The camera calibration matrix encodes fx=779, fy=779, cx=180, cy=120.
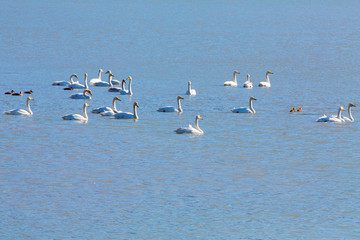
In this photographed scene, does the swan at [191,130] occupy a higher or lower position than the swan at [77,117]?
lower

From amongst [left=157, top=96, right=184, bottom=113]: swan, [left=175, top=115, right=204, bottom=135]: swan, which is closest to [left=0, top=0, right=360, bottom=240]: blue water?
[left=175, top=115, right=204, bottom=135]: swan

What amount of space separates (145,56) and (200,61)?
528 centimetres

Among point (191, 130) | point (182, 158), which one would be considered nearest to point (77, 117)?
point (191, 130)

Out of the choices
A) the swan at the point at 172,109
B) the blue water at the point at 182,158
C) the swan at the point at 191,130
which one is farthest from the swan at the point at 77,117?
the swan at the point at 191,130

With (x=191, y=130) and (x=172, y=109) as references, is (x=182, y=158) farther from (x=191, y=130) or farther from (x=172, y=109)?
(x=172, y=109)

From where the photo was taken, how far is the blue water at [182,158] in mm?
19219

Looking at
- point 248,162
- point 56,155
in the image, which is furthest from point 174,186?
point 56,155

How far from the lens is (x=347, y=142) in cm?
3022

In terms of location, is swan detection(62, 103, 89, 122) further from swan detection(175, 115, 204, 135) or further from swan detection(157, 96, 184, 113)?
swan detection(175, 115, 204, 135)

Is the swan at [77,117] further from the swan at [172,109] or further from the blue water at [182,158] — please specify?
the swan at [172,109]

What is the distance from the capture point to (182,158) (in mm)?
26734

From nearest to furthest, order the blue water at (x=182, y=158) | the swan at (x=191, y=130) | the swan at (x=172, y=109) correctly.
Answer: the blue water at (x=182, y=158) < the swan at (x=191, y=130) < the swan at (x=172, y=109)

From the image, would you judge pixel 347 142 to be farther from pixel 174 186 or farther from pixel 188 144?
pixel 174 186

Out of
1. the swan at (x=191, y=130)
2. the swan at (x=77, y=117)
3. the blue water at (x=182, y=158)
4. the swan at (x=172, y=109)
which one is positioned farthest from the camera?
the swan at (x=172, y=109)
